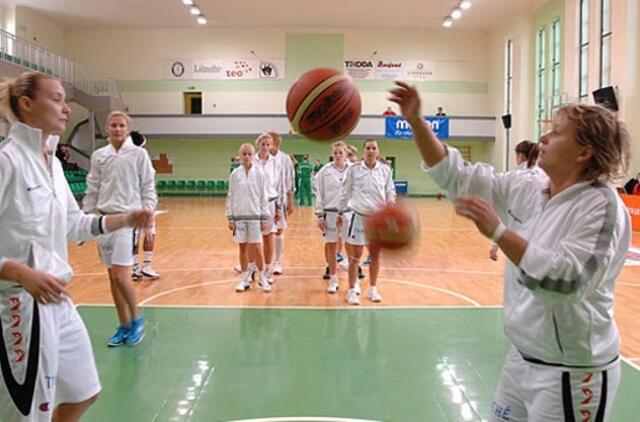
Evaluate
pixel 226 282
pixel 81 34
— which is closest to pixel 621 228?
pixel 226 282

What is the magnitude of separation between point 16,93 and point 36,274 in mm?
875

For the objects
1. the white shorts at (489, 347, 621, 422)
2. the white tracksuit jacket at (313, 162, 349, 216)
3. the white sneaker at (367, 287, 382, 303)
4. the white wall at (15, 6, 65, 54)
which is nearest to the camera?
the white shorts at (489, 347, 621, 422)

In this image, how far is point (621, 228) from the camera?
193cm

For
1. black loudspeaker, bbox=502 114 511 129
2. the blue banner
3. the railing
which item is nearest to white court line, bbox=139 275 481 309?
the railing

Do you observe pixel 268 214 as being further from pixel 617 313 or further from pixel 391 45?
pixel 391 45

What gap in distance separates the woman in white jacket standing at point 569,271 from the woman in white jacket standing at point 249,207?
17.9 feet

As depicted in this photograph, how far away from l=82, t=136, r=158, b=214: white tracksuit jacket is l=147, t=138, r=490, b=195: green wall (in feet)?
75.8

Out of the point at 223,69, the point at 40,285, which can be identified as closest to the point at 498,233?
the point at 40,285

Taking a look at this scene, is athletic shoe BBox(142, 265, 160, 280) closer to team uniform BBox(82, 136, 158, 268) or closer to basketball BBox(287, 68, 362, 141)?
team uniform BBox(82, 136, 158, 268)

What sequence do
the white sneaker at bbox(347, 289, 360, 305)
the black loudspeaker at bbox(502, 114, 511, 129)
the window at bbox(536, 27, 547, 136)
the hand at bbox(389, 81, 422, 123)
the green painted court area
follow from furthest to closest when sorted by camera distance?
the black loudspeaker at bbox(502, 114, 511, 129), the window at bbox(536, 27, 547, 136), the white sneaker at bbox(347, 289, 360, 305), the green painted court area, the hand at bbox(389, 81, 422, 123)

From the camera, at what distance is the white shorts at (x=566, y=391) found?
1962 mm

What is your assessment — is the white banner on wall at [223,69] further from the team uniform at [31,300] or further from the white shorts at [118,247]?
the team uniform at [31,300]

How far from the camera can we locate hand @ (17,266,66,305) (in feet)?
6.81

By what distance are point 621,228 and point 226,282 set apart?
647 centimetres
